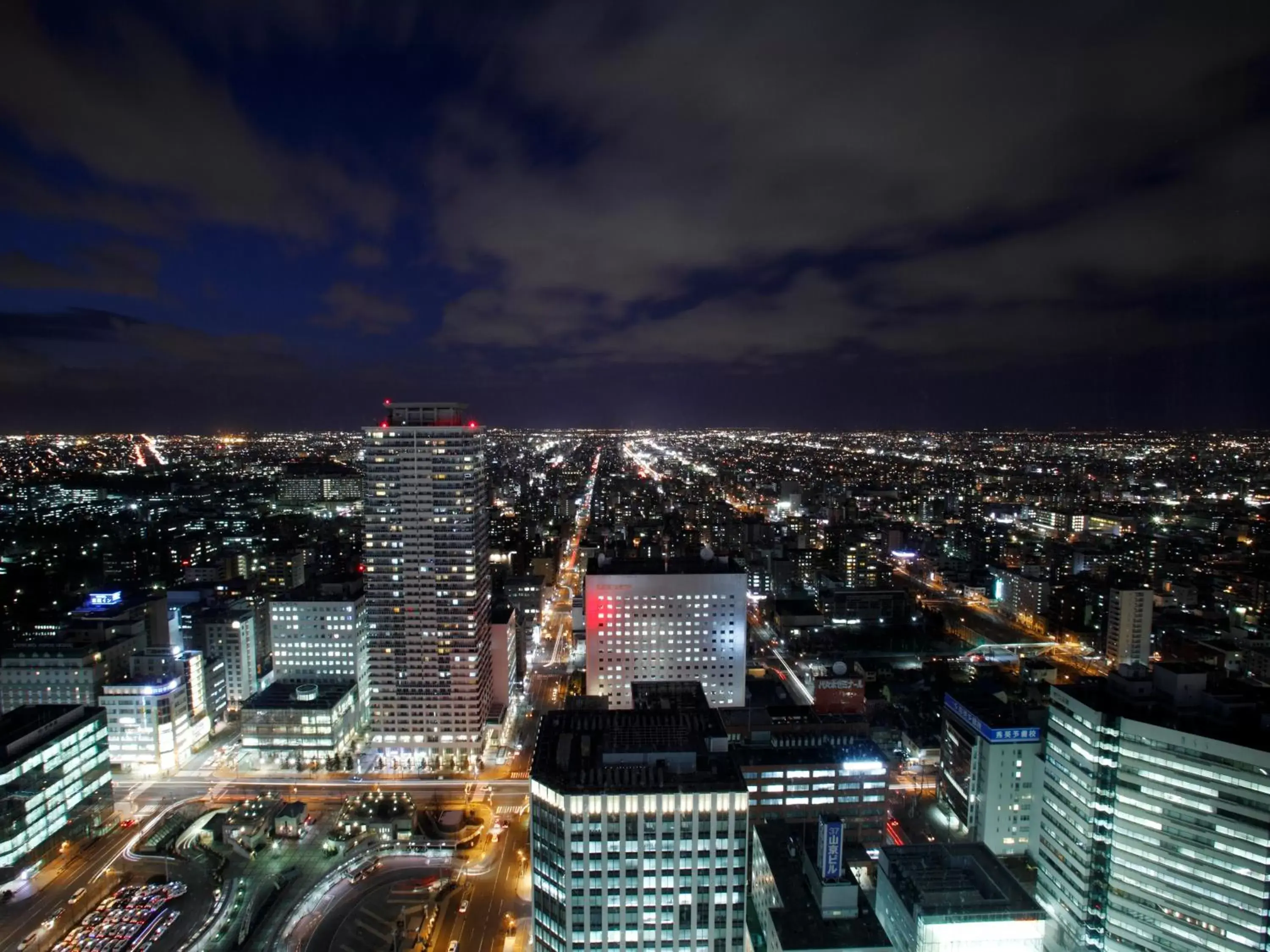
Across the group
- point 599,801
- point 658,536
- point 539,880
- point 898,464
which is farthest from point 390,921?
point 898,464

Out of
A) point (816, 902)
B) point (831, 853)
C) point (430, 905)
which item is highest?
point (831, 853)

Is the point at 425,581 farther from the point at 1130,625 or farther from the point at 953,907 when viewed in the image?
the point at 1130,625

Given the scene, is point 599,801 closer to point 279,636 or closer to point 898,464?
point 279,636

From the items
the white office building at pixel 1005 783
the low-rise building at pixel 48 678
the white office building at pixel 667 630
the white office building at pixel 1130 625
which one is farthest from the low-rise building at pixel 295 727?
the white office building at pixel 1130 625

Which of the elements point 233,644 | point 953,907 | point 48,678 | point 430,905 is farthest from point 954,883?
point 48,678

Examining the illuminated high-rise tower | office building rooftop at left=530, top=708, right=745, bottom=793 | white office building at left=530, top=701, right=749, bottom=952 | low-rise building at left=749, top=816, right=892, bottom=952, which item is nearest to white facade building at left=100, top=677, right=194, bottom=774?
the illuminated high-rise tower

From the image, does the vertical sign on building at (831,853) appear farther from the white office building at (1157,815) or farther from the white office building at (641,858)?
the white office building at (1157,815)

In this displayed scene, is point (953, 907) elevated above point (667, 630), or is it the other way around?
point (667, 630)
